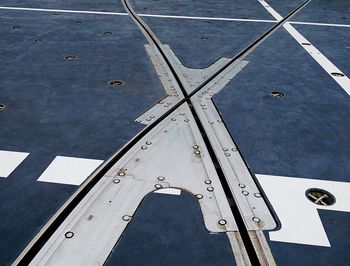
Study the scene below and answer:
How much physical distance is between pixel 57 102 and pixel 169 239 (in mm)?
2088

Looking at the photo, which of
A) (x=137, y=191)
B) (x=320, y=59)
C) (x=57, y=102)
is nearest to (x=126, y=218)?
(x=137, y=191)

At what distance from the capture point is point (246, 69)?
4.57 meters

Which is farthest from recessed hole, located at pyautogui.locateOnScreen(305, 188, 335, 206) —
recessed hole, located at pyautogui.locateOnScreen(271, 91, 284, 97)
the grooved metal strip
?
recessed hole, located at pyautogui.locateOnScreen(271, 91, 284, 97)

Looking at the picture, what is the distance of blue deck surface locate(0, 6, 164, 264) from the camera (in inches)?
89.2

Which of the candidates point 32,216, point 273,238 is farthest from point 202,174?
point 32,216

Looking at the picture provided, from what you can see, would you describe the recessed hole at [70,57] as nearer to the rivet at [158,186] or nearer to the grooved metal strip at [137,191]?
the grooved metal strip at [137,191]

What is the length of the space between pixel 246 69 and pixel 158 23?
264 centimetres

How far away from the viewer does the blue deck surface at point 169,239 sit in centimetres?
188

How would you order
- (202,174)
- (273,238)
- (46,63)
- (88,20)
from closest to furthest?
(273,238) < (202,174) < (46,63) < (88,20)

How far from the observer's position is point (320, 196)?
2406 millimetres

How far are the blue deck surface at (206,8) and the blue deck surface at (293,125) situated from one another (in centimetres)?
283

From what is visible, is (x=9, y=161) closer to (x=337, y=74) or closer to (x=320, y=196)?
(x=320, y=196)

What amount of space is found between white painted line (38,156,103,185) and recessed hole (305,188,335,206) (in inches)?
57.6

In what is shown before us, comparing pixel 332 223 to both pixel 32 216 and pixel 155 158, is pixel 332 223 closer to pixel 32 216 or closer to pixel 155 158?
pixel 155 158
